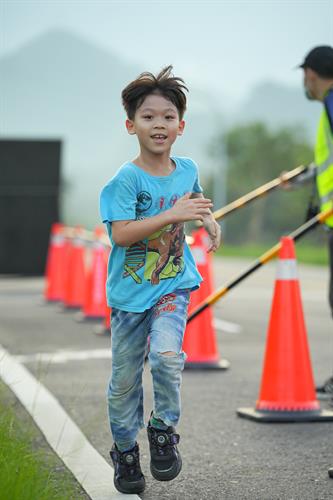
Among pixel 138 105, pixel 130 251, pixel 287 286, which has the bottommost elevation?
pixel 287 286

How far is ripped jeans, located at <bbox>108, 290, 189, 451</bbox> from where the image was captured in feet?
17.2

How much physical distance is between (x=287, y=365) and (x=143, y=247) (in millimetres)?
2259

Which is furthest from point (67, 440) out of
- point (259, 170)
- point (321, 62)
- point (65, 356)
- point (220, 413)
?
point (259, 170)

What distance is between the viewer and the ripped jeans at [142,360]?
5.25 meters

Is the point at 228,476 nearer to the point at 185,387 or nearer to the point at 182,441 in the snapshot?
the point at 182,441

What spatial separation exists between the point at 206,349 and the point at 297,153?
296 ft

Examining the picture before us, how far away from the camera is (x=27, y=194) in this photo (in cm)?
2286

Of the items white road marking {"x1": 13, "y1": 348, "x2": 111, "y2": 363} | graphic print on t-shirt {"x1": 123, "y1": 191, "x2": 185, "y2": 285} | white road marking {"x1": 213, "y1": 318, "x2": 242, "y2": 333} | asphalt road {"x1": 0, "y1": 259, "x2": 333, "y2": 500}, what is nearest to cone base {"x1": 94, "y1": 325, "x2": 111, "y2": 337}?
asphalt road {"x1": 0, "y1": 259, "x2": 333, "y2": 500}

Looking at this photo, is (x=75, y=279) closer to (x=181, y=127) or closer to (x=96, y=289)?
(x=96, y=289)

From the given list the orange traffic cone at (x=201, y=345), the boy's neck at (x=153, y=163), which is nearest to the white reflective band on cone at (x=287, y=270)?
the orange traffic cone at (x=201, y=345)

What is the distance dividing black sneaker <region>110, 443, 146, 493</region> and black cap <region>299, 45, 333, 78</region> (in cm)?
337

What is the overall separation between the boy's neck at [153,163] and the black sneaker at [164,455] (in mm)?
1005

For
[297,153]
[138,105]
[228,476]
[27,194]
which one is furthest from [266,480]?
[297,153]

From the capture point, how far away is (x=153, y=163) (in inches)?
211
